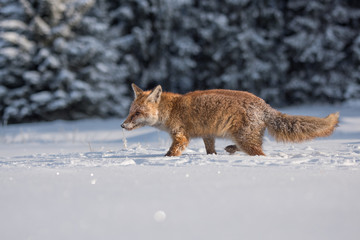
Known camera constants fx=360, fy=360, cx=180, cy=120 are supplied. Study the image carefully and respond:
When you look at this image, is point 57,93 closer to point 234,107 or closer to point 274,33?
point 274,33

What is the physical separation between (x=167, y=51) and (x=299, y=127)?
18.2m

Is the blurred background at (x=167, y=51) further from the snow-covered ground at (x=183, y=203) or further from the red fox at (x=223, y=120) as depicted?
the snow-covered ground at (x=183, y=203)

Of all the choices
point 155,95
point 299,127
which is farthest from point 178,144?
point 299,127

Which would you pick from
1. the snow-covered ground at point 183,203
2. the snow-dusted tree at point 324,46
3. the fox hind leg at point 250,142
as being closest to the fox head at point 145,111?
the fox hind leg at point 250,142

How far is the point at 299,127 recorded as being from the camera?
16.7ft

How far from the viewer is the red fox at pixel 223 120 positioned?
512 centimetres

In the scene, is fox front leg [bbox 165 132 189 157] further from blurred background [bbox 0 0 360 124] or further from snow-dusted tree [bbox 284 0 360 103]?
snow-dusted tree [bbox 284 0 360 103]

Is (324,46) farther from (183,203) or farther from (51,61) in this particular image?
(183,203)

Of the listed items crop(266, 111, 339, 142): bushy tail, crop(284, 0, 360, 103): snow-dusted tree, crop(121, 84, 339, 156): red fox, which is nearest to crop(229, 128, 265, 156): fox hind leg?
crop(121, 84, 339, 156): red fox

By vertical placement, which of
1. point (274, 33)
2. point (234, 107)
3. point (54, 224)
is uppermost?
point (274, 33)

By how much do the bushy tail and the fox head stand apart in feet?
5.79

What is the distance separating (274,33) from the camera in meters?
20.7

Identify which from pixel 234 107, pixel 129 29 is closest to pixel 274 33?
pixel 129 29

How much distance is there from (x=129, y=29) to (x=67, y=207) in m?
21.5
